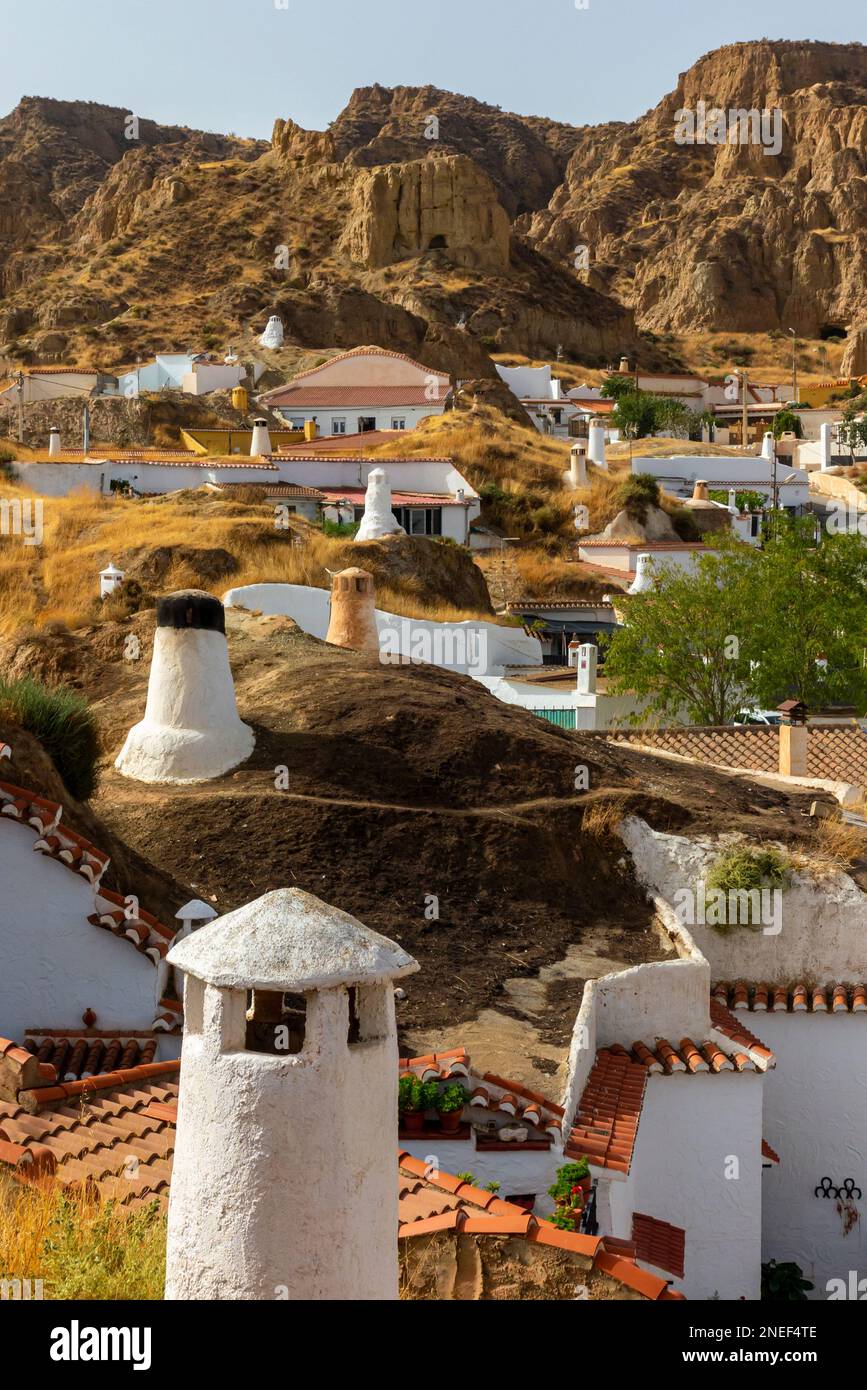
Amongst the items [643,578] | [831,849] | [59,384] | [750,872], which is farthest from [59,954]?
[59,384]

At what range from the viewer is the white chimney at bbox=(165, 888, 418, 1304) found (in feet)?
15.2

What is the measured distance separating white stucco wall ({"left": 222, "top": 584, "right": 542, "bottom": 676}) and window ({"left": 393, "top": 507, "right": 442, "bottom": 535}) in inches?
436

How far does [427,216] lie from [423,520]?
48.5 meters

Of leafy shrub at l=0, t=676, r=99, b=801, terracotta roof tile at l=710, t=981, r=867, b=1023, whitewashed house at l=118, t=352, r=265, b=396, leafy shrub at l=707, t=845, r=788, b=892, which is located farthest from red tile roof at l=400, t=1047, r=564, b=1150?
whitewashed house at l=118, t=352, r=265, b=396

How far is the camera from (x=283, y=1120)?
462cm

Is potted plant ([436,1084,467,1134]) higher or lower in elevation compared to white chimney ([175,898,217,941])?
lower

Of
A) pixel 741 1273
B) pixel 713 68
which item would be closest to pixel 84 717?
pixel 741 1273

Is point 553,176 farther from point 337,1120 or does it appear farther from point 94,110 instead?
point 337,1120

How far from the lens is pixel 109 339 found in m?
68.1

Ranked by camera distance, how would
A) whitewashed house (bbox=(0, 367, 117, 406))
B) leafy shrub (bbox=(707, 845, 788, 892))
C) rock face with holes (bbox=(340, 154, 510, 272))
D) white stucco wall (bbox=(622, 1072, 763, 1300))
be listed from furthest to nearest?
rock face with holes (bbox=(340, 154, 510, 272))
whitewashed house (bbox=(0, 367, 117, 406))
leafy shrub (bbox=(707, 845, 788, 892))
white stucco wall (bbox=(622, 1072, 763, 1300))

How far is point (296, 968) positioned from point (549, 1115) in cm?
554

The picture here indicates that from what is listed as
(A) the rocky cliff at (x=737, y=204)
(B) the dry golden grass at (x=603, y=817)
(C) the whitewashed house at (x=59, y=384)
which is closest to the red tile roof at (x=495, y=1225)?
(B) the dry golden grass at (x=603, y=817)

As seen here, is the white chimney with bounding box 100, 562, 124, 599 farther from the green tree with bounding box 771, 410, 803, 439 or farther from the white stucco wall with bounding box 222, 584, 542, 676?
the green tree with bounding box 771, 410, 803, 439

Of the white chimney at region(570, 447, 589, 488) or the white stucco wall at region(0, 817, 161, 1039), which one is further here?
the white chimney at region(570, 447, 589, 488)
